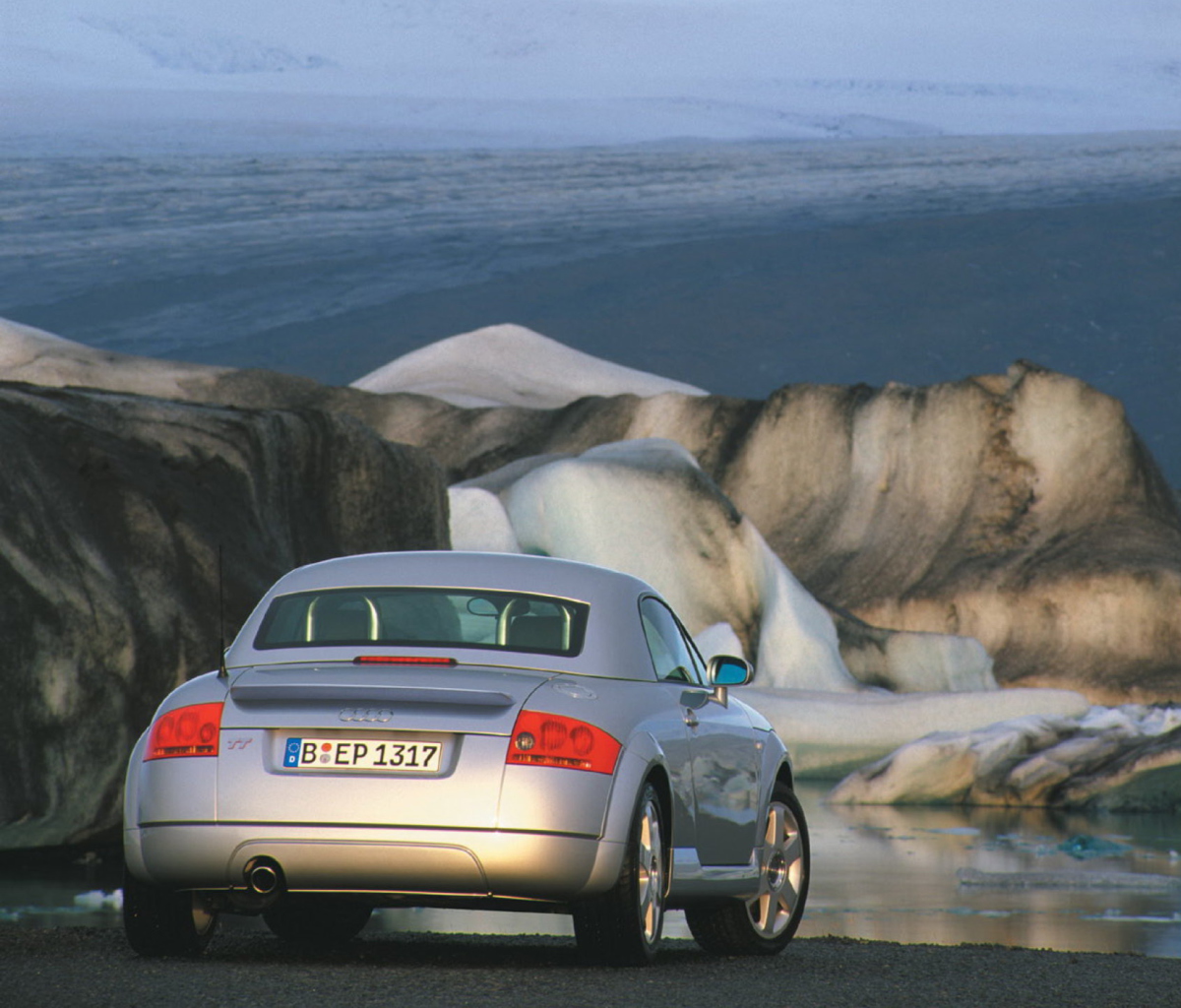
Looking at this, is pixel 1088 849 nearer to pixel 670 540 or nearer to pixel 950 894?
pixel 950 894

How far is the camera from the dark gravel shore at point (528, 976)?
529cm

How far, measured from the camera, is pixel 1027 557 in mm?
48312

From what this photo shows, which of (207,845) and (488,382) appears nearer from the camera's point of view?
(207,845)

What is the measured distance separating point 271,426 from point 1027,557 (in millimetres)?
32801

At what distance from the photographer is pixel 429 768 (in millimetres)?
5688

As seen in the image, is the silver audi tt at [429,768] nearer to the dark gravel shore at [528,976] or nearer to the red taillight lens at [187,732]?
the red taillight lens at [187,732]

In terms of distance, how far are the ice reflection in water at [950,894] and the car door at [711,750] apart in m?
Answer: 2.18

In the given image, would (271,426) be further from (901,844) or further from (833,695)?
(833,695)

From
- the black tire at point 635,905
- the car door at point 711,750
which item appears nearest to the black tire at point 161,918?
the black tire at point 635,905

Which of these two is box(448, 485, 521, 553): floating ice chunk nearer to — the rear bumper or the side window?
the side window

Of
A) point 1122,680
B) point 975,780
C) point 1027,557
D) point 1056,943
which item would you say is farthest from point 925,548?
point 1056,943

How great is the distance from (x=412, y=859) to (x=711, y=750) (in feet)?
4.47

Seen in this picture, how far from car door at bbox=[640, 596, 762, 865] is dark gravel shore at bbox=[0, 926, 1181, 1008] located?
0.40m

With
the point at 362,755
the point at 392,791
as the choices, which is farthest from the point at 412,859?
the point at 362,755
